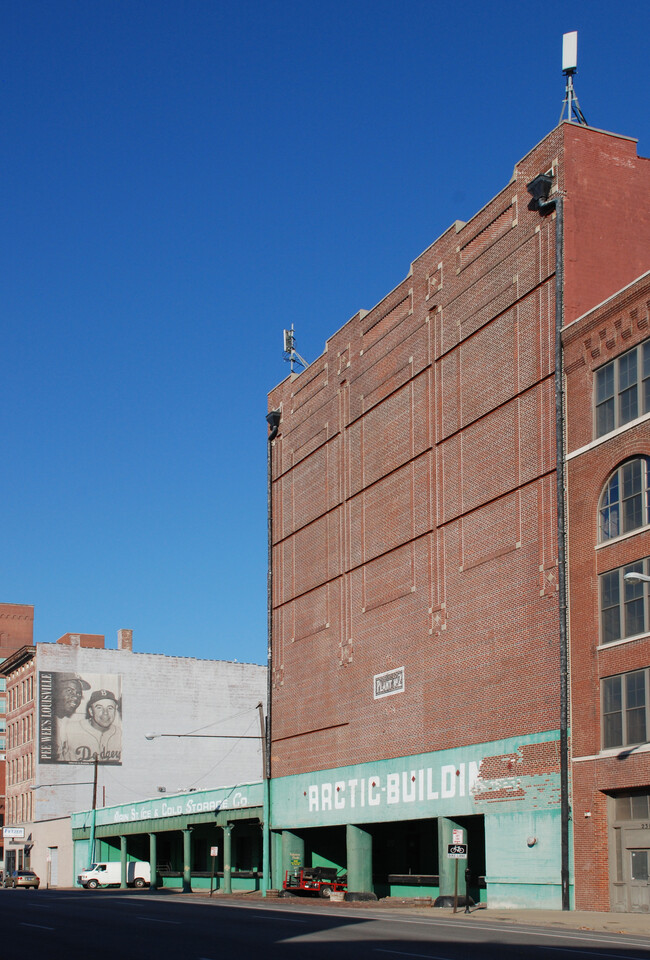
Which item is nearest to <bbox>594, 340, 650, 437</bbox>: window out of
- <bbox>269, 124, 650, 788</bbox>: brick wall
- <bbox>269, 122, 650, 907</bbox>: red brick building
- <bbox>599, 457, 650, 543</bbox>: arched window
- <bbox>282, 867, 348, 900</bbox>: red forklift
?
<bbox>599, 457, 650, 543</bbox>: arched window

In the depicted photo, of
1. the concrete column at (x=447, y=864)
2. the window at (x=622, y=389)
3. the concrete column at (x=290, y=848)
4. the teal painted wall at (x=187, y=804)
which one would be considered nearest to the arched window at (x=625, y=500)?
the window at (x=622, y=389)

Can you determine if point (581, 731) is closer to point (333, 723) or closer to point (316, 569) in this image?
point (333, 723)

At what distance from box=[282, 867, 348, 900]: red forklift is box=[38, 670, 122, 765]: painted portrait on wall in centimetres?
4623

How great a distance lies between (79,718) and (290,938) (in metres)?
78.4

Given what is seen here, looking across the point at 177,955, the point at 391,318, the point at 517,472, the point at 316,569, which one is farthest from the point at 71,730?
the point at 177,955

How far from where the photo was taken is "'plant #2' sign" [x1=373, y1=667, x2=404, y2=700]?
156 ft

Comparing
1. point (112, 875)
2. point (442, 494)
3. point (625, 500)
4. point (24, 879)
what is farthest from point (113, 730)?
point (625, 500)

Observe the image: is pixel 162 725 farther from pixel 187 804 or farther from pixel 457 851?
pixel 457 851

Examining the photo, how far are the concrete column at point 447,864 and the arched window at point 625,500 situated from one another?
13248 millimetres

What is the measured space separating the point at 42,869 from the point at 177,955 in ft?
274

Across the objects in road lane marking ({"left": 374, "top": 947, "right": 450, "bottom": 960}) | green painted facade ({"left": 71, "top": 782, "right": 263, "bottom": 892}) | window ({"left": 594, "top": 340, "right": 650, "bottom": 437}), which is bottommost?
green painted facade ({"left": 71, "top": 782, "right": 263, "bottom": 892})

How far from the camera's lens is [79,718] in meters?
99.4

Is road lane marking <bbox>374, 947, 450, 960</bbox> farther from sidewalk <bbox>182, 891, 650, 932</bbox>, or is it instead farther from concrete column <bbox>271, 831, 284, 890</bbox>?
concrete column <bbox>271, 831, 284, 890</bbox>

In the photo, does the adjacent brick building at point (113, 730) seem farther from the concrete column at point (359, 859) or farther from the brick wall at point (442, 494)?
the concrete column at point (359, 859)
